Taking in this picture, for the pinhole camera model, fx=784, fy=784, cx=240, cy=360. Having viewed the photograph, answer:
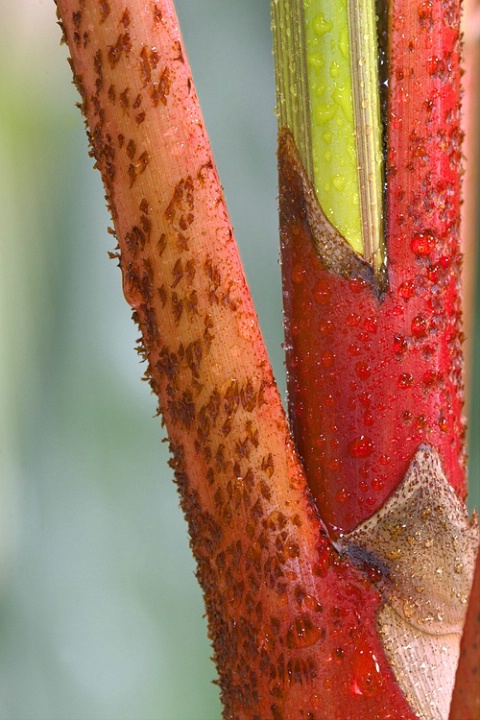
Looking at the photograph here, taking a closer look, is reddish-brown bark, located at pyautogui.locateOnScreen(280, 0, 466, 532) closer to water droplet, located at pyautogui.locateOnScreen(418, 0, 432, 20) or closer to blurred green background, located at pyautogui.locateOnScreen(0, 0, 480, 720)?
water droplet, located at pyautogui.locateOnScreen(418, 0, 432, 20)

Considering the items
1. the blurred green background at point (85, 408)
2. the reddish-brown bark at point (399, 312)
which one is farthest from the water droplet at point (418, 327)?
the blurred green background at point (85, 408)

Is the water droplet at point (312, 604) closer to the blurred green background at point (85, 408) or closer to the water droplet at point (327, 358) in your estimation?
the water droplet at point (327, 358)

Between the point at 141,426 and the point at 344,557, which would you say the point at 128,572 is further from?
the point at 344,557

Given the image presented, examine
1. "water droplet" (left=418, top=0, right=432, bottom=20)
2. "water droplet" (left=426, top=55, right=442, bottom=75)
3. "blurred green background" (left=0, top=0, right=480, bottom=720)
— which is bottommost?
"blurred green background" (left=0, top=0, right=480, bottom=720)

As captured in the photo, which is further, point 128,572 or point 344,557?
point 128,572

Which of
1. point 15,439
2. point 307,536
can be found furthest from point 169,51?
point 15,439

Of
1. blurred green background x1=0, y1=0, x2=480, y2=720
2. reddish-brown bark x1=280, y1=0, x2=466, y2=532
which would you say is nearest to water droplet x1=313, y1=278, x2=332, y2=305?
reddish-brown bark x1=280, y1=0, x2=466, y2=532

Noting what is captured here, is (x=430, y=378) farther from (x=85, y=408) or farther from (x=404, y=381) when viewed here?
(x=85, y=408)

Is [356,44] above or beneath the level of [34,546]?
above
